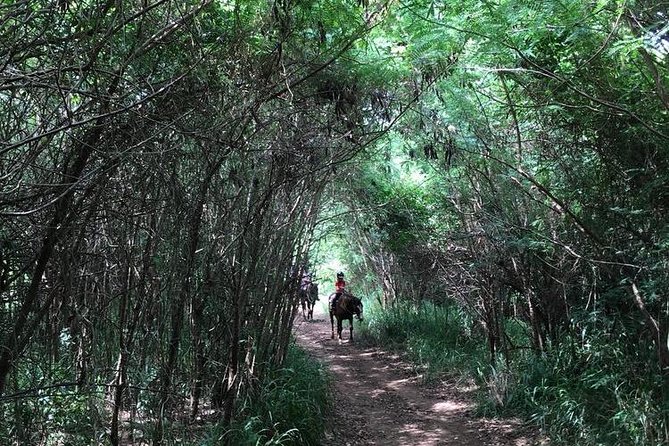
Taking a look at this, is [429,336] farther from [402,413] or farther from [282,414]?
[282,414]

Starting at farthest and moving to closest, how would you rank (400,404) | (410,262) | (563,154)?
(410,262), (400,404), (563,154)

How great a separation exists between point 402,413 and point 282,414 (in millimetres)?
2762

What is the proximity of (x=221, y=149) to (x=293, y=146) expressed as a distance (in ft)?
3.80

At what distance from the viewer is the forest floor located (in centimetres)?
665

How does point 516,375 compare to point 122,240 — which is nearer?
point 122,240

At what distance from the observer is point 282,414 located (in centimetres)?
574

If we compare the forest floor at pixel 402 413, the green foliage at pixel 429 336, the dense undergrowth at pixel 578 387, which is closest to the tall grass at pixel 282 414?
the forest floor at pixel 402 413

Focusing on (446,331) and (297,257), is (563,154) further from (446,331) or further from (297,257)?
(446,331)

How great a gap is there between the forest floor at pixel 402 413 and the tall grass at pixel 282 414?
0.35m

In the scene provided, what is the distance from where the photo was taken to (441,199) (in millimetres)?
9914

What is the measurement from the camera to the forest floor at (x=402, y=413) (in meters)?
6.65

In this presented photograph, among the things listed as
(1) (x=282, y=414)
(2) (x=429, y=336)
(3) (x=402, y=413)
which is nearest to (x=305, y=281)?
(2) (x=429, y=336)

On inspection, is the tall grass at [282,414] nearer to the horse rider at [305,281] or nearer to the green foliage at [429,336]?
the horse rider at [305,281]

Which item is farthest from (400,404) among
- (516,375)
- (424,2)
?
(424,2)
